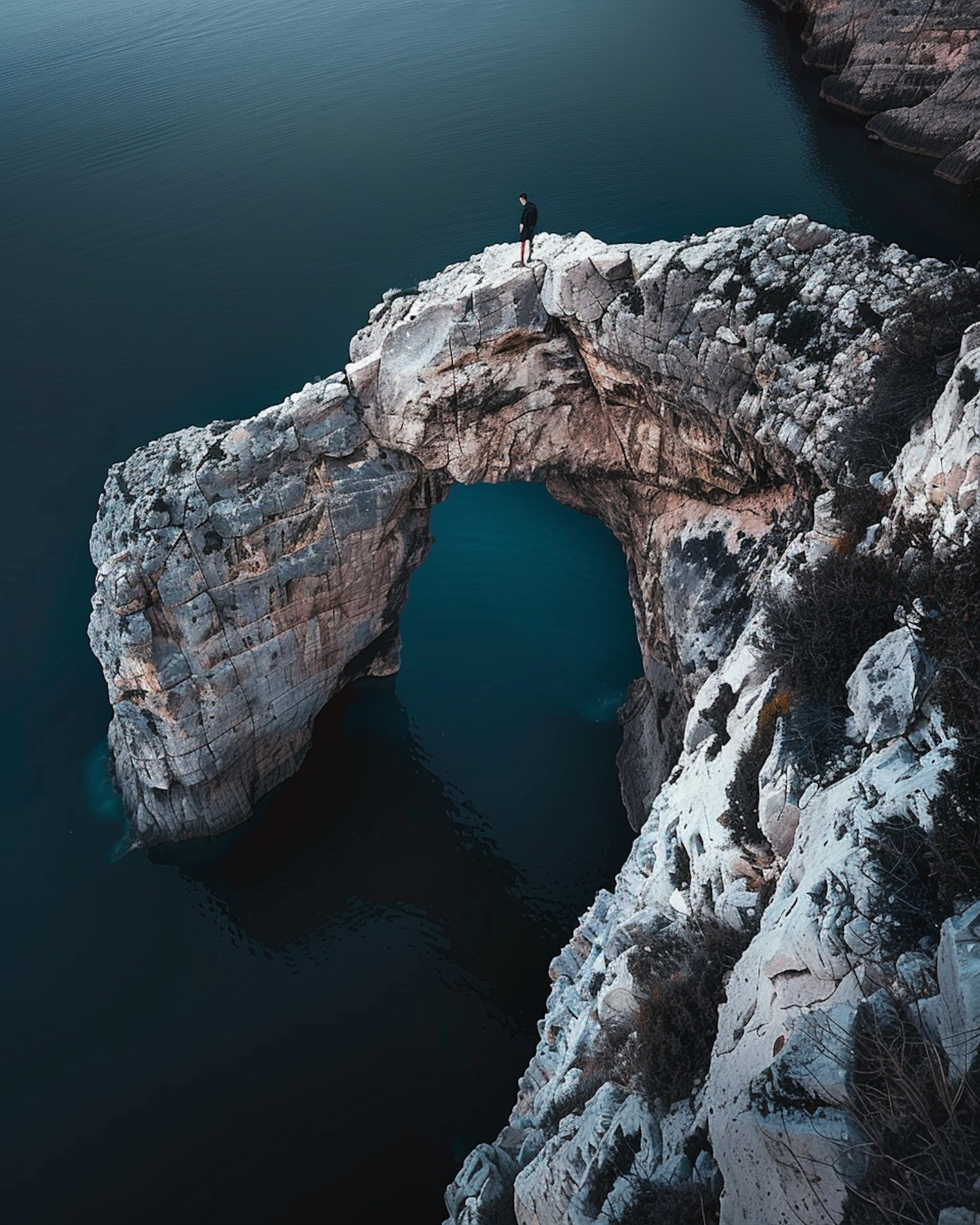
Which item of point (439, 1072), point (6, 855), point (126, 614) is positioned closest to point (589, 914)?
point (439, 1072)

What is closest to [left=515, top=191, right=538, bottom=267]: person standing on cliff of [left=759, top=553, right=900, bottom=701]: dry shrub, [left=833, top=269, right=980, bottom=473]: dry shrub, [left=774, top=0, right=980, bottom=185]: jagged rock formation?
[left=833, top=269, right=980, bottom=473]: dry shrub

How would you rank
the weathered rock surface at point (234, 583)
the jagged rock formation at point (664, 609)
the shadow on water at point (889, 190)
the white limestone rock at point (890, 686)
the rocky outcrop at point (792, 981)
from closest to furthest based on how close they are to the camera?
1. the rocky outcrop at point (792, 981)
2. the jagged rock formation at point (664, 609)
3. the white limestone rock at point (890, 686)
4. the weathered rock surface at point (234, 583)
5. the shadow on water at point (889, 190)

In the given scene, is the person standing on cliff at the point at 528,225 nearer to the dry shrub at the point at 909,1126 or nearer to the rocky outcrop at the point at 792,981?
the rocky outcrop at the point at 792,981

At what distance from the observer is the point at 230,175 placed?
40.9m

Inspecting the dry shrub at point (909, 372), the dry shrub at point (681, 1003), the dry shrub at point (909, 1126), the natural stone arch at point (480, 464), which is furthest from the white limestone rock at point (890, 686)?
the natural stone arch at point (480, 464)

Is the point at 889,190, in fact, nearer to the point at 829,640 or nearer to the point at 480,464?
the point at 480,464

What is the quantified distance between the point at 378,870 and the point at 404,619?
7.95m

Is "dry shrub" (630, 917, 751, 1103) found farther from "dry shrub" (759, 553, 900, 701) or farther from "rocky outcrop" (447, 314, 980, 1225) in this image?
"dry shrub" (759, 553, 900, 701)

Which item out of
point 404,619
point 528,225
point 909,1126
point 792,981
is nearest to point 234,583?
point 404,619

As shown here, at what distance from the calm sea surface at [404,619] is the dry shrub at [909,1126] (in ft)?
47.6

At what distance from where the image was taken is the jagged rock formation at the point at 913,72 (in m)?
34.1

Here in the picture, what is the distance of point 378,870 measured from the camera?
80.1 feet

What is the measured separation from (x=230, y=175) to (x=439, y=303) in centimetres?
2675

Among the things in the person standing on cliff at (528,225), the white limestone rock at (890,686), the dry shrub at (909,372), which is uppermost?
the person standing on cliff at (528,225)
